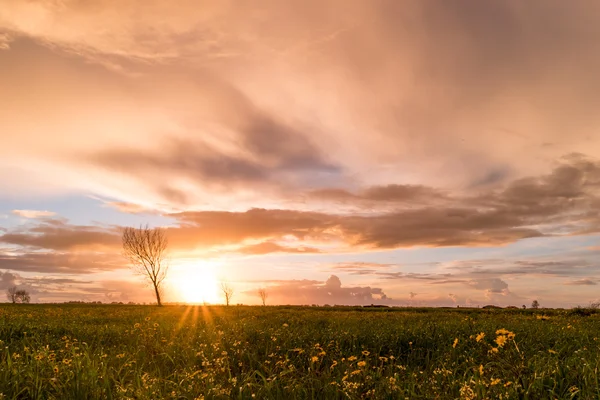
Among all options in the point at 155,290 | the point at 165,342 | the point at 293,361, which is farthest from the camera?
the point at 155,290

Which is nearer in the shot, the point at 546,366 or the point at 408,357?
the point at 546,366

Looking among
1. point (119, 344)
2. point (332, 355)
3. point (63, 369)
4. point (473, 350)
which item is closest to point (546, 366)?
point (473, 350)

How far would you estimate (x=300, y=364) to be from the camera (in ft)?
30.5

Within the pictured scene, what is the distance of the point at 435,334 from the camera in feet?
39.8

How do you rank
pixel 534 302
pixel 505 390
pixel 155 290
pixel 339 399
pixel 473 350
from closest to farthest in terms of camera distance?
pixel 505 390, pixel 339 399, pixel 473 350, pixel 155 290, pixel 534 302

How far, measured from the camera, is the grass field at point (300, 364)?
6395 millimetres

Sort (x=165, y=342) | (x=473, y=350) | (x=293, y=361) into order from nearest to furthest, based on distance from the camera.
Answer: (x=293, y=361) → (x=473, y=350) → (x=165, y=342)

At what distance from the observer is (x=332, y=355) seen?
9875mm

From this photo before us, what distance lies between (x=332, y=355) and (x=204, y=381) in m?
3.83

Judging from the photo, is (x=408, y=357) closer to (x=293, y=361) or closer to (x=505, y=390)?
(x=293, y=361)

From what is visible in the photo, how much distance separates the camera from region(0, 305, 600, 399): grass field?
639cm

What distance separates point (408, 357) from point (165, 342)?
664 centimetres

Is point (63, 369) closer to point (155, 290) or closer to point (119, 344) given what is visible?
point (119, 344)

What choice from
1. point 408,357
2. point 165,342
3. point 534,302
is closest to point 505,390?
point 408,357
